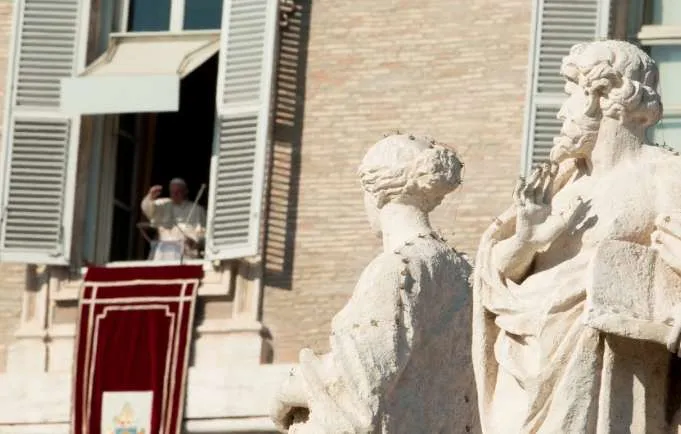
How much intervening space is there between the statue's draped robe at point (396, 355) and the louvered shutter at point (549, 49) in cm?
1501

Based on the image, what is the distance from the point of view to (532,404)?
1415 cm

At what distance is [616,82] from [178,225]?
56.3 ft

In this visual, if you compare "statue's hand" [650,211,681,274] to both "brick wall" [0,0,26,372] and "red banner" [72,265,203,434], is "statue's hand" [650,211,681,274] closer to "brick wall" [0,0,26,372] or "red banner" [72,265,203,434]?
"red banner" [72,265,203,434]

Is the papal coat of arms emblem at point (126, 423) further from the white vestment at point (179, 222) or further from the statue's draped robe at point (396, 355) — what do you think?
the statue's draped robe at point (396, 355)

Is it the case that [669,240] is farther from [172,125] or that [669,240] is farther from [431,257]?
[172,125]

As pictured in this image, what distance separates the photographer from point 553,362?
46.3 feet

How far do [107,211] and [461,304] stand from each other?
16.6 m

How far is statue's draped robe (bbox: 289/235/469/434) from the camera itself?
15062 millimetres

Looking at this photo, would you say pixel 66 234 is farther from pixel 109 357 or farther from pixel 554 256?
pixel 554 256

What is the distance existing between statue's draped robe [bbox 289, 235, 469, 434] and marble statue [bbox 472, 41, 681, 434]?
2.24 ft

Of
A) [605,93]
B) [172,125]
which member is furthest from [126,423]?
[605,93]

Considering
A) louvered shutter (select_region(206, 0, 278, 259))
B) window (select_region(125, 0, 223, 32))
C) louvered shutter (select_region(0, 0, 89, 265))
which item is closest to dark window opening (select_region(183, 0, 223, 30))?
window (select_region(125, 0, 223, 32))

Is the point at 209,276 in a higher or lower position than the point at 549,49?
lower

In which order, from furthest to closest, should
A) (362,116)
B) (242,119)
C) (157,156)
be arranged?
(157,156) < (362,116) < (242,119)
